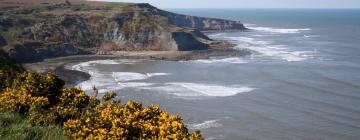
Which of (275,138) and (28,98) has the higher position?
(28,98)

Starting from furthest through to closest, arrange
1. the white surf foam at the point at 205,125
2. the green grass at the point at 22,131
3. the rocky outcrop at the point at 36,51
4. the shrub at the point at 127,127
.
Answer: the rocky outcrop at the point at 36,51 → the white surf foam at the point at 205,125 → the shrub at the point at 127,127 → the green grass at the point at 22,131

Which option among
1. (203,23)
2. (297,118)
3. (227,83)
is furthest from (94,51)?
(203,23)

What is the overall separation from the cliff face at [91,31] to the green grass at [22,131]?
74.6 meters

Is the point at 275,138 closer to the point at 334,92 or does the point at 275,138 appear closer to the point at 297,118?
the point at 297,118

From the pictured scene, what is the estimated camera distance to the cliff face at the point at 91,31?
92562 millimetres

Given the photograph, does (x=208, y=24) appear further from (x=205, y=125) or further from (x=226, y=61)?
(x=205, y=125)

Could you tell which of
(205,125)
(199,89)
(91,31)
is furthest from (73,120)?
(91,31)

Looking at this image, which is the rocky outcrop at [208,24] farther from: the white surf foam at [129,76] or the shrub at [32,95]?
the shrub at [32,95]

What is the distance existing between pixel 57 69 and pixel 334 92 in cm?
4096

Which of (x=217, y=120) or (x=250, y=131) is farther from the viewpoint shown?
(x=217, y=120)

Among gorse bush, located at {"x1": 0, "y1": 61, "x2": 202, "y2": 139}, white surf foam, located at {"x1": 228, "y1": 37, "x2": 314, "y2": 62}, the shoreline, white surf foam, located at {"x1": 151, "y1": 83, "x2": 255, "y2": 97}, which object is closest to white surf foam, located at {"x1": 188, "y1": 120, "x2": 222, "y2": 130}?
white surf foam, located at {"x1": 151, "y1": 83, "x2": 255, "y2": 97}

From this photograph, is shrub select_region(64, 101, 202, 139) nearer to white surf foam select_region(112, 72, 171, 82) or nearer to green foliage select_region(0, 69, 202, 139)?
green foliage select_region(0, 69, 202, 139)

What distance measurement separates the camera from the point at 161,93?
53.9m

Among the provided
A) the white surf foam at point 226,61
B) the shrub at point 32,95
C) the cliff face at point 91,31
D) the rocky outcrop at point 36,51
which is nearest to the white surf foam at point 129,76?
the white surf foam at point 226,61
